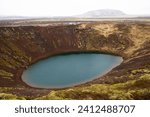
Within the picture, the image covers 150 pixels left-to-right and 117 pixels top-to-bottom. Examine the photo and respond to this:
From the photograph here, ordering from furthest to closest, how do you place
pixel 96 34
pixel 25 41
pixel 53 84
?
1. pixel 96 34
2. pixel 25 41
3. pixel 53 84

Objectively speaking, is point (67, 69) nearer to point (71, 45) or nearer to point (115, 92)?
point (71, 45)

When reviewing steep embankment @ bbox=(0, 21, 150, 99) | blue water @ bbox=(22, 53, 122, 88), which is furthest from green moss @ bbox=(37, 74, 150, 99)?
blue water @ bbox=(22, 53, 122, 88)

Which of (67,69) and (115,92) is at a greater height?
(115,92)

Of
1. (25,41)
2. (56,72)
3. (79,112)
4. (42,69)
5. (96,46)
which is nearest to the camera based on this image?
(79,112)

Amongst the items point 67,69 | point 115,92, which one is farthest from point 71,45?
point 115,92

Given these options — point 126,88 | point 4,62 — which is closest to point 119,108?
point 126,88

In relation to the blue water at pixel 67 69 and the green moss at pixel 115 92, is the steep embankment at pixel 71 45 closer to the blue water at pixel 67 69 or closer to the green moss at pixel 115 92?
the blue water at pixel 67 69

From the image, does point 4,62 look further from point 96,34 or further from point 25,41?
point 96,34

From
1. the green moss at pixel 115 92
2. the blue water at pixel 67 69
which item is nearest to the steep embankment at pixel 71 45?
the blue water at pixel 67 69
